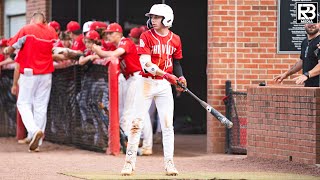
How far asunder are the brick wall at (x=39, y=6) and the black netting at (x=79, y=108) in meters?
2.87

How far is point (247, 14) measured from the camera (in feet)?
55.1

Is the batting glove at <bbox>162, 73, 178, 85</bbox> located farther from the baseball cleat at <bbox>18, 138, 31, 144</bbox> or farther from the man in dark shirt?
the baseball cleat at <bbox>18, 138, 31, 144</bbox>

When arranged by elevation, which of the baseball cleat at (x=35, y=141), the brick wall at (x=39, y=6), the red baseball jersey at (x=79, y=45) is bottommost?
the baseball cleat at (x=35, y=141)

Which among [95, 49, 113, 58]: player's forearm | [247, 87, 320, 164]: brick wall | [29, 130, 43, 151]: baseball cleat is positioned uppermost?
[95, 49, 113, 58]: player's forearm

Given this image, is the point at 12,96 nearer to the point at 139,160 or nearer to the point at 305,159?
the point at 139,160

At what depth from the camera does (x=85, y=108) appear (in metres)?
17.5

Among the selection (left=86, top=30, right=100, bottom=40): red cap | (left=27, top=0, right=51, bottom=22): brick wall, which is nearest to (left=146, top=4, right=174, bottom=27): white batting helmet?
(left=86, top=30, right=100, bottom=40): red cap

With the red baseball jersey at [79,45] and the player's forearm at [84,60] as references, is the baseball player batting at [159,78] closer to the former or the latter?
the player's forearm at [84,60]

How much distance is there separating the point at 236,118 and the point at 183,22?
480cm

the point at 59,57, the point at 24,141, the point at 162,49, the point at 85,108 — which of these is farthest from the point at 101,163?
the point at 24,141

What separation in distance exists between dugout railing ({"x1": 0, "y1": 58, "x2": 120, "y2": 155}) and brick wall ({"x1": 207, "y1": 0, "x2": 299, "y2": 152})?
1.63 meters

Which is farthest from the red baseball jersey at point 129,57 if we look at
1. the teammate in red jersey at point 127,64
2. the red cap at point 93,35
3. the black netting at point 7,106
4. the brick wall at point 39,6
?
the brick wall at point 39,6

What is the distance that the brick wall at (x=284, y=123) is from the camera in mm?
13422

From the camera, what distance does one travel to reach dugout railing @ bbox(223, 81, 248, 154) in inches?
650
